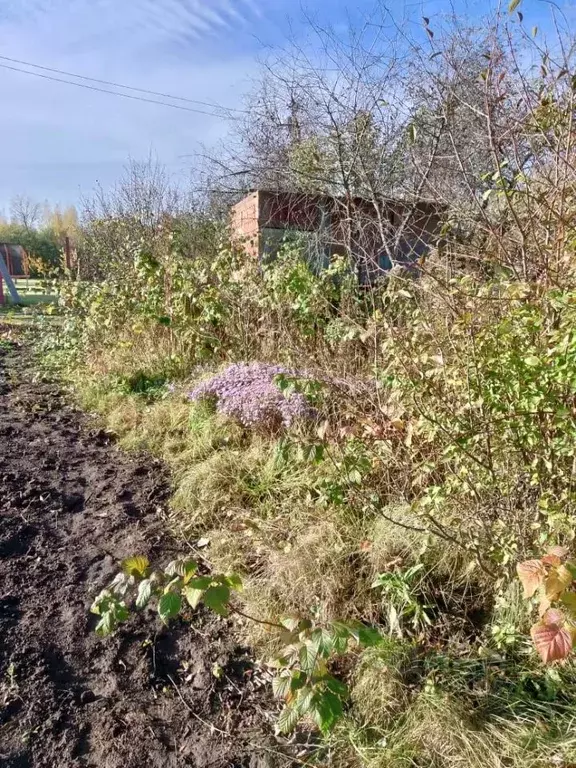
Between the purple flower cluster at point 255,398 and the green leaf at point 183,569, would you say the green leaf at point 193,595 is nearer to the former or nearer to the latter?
the green leaf at point 183,569

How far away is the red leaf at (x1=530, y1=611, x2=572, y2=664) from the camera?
1284 millimetres

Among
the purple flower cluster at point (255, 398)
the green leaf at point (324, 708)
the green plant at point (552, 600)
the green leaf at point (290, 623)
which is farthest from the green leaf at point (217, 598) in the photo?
the purple flower cluster at point (255, 398)

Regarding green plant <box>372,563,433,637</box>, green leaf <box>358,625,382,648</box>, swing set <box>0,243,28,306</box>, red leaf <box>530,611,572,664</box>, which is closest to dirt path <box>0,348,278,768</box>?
green plant <box>372,563,433,637</box>

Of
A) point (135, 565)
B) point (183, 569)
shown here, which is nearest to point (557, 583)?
point (183, 569)

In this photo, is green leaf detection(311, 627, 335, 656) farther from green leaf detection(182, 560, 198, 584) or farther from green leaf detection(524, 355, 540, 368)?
green leaf detection(524, 355, 540, 368)

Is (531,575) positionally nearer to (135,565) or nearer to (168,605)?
(168,605)

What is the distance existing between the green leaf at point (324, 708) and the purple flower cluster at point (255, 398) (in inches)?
84.2

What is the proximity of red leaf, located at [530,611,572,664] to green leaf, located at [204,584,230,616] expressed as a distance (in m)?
0.83

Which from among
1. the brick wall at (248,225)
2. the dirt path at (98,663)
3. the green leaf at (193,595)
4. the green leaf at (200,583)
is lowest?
the dirt path at (98,663)

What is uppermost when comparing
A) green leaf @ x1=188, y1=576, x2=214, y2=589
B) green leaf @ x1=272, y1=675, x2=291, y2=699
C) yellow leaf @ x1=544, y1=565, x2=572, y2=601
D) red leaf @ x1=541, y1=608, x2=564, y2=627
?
yellow leaf @ x1=544, y1=565, x2=572, y2=601

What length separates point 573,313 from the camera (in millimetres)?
1627

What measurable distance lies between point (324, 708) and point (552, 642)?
2.05 ft

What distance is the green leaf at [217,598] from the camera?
1529 millimetres

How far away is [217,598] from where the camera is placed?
1.55m
